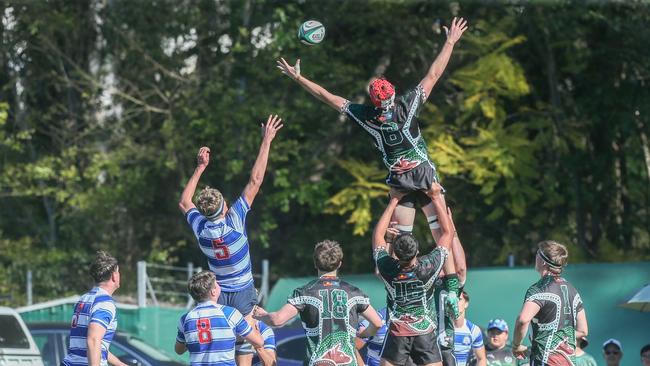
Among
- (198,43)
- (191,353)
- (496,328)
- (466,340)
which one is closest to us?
(191,353)

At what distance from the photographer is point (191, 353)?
361 inches

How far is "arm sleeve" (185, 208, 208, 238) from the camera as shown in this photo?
10.1 metres

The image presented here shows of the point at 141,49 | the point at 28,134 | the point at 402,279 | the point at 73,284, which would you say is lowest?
the point at 73,284

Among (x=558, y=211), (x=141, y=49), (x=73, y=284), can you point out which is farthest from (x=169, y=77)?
(x=558, y=211)

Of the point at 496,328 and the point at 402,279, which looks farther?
the point at 496,328

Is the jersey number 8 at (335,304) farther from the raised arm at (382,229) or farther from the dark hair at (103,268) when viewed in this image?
the dark hair at (103,268)

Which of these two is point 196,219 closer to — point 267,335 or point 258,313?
point 258,313

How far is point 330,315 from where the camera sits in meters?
9.53

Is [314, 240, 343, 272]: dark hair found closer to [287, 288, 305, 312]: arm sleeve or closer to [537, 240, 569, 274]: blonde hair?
[287, 288, 305, 312]: arm sleeve

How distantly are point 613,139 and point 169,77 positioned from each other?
31.3ft

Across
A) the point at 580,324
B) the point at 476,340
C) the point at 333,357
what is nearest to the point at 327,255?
the point at 333,357

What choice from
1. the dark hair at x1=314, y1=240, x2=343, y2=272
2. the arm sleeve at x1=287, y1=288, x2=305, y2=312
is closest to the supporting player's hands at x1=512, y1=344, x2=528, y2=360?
the dark hair at x1=314, y1=240, x2=343, y2=272

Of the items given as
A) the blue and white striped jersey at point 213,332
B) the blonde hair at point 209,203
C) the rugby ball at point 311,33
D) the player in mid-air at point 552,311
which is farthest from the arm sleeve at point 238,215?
the player in mid-air at point 552,311

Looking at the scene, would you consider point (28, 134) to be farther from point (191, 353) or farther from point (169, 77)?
point (191, 353)
